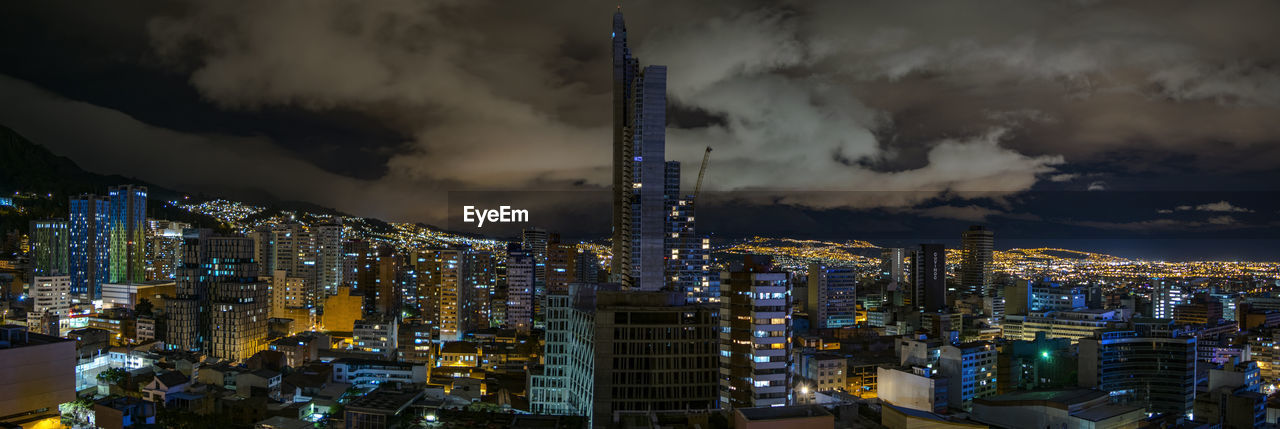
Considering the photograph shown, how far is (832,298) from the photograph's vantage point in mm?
38031

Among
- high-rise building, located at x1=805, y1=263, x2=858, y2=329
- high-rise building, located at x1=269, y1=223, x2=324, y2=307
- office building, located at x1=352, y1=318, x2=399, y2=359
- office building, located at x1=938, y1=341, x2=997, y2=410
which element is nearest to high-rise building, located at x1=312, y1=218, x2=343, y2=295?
high-rise building, located at x1=269, y1=223, x2=324, y2=307

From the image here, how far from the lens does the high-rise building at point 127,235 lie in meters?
37.2

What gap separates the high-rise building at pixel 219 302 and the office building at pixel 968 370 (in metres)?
23.9

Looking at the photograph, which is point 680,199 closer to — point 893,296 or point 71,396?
point 893,296

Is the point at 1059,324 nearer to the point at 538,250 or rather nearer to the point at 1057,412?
the point at 1057,412

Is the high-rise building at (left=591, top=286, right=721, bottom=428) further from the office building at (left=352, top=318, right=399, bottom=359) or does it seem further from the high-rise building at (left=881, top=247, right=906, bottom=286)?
the high-rise building at (left=881, top=247, right=906, bottom=286)

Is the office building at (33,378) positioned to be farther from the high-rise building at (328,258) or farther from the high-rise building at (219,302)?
the high-rise building at (328,258)

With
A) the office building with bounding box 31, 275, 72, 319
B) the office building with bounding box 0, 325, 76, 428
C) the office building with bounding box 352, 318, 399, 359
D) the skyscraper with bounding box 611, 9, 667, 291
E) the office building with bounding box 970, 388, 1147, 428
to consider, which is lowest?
the office building with bounding box 352, 318, 399, 359

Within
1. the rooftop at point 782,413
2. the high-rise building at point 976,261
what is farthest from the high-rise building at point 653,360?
the high-rise building at point 976,261

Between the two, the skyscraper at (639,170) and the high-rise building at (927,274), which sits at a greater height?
the skyscraper at (639,170)

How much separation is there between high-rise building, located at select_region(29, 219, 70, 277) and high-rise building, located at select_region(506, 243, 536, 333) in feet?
69.2

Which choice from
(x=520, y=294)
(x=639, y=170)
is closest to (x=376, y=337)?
(x=520, y=294)

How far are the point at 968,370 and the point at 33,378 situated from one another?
21019mm

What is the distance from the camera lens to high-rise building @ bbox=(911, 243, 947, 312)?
4106cm
